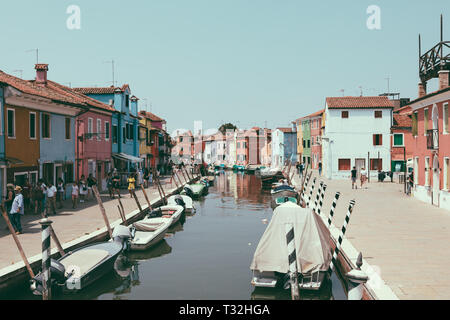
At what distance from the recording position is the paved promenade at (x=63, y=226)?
14.5 m

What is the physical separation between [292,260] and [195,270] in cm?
538

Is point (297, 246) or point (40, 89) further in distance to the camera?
point (40, 89)

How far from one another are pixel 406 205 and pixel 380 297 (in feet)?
57.9

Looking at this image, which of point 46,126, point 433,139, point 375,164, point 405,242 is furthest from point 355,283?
point 375,164

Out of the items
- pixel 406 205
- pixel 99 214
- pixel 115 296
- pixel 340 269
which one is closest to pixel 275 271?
pixel 340 269

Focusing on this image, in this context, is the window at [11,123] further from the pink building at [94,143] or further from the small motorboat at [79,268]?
the small motorboat at [79,268]

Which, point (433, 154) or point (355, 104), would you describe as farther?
point (355, 104)

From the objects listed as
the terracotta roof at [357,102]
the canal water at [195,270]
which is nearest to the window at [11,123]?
the canal water at [195,270]

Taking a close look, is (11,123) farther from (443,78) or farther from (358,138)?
(358,138)

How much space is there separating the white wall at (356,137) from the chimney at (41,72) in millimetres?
30728

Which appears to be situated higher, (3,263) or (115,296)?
(3,263)

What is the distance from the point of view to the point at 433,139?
85.7ft

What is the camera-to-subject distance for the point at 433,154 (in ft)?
87.5
